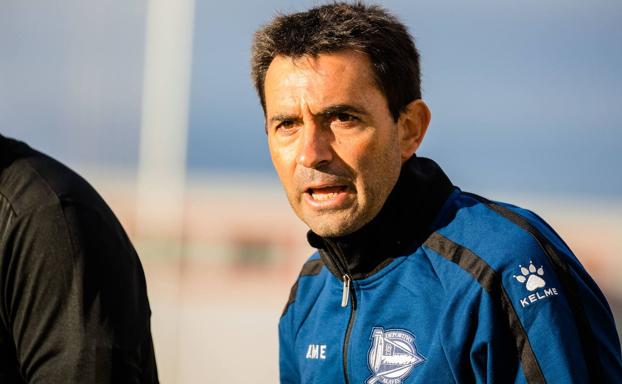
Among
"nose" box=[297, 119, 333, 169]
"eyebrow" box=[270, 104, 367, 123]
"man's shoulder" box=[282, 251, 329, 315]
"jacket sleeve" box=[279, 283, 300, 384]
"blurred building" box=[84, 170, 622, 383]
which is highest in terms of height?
"eyebrow" box=[270, 104, 367, 123]

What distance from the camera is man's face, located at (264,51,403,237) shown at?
2.45 metres

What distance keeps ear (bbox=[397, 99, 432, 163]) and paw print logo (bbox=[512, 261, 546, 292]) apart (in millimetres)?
545

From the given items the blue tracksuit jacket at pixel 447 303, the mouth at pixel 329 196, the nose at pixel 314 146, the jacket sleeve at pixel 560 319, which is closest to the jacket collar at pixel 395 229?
the blue tracksuit jacket at pixel 447 303

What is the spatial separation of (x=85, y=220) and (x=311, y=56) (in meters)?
0.79

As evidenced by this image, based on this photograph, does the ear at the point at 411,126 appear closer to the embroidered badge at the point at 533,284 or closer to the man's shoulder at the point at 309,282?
the man's shoulder at the point at 309,282

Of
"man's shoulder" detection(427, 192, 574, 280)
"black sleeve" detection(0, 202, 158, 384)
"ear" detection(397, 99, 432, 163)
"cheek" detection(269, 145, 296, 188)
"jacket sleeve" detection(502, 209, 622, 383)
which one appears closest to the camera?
"black sleeve" detection(0, 202, 158, 384)

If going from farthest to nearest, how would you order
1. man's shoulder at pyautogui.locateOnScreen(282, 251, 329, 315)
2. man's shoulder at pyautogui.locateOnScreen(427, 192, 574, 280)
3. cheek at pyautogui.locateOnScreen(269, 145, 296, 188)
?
man's shoulder at pyautogui.locateOnScreen(282, 251, 329, 315), cheek at pyautogui.locateOnScreen(269, 145, 296, 188), man's shoulder at pyautogui.locateOnScreen(427, 192, 574, 280)

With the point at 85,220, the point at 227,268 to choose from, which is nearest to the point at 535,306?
the point at 85,220

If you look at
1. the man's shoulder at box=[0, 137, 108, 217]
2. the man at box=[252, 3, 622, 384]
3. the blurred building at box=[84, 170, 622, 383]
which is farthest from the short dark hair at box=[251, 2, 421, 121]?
the blurred building at box=[84, 170, 622, 383]

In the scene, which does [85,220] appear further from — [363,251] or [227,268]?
[227,268]

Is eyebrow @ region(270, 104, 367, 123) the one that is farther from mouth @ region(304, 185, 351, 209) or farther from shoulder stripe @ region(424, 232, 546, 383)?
shoulder stripe @ region(424, 232, 546, 383)

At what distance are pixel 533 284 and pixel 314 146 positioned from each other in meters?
0.62

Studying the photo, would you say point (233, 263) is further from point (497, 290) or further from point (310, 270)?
point (497, 290)

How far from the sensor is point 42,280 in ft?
6.36
